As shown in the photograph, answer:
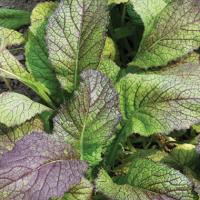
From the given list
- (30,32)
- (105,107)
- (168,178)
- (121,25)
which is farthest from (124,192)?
(121,25)

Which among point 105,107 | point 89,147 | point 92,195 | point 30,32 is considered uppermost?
point 30,32

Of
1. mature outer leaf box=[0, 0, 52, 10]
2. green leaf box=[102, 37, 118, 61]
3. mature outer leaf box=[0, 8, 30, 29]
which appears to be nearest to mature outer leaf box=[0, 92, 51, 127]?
green leaf box=[102, 37, 118, 61]

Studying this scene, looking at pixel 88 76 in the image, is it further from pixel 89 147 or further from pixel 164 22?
pixel 164 22

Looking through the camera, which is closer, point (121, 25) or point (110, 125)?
point (110, 125)

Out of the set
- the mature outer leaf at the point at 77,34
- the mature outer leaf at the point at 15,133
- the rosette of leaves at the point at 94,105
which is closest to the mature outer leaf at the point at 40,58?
the rosette of leaves at the point at 94,105

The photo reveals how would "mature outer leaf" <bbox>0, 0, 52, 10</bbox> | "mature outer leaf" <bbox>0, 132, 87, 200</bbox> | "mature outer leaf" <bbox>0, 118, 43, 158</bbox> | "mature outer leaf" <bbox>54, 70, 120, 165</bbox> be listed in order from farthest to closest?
"mature outer leaf" <bbox>0, 0, 52, 10</bbox>
"mature outer leaf" <bbox>0, 118, 43, 158</bbox>
"mature outer leaf" <bbox>54, 70, 120, 165</bbox>
"mature outer leaf" <bbox>0, 132, 87, 200</bbox>

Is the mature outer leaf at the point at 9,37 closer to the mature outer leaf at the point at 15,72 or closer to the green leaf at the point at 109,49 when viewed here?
the mature outer leaf at the point at 15,72

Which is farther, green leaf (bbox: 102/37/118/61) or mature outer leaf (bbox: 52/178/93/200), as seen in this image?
green leaf (bbox: 102/37/118/61)

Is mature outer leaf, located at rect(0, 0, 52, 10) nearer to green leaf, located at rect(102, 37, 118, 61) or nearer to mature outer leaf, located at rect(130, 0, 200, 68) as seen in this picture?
green leaf, located at rect(102, 37, 118, 61)
